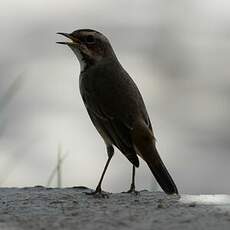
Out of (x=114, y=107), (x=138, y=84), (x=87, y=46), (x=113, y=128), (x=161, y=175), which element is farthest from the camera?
(x=138, y=84)

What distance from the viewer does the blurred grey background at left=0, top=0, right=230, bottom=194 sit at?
39.9 feet

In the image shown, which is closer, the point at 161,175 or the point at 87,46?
the point at 161,175

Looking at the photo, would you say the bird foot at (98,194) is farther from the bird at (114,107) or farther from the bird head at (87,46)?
the bird head at (87,46)

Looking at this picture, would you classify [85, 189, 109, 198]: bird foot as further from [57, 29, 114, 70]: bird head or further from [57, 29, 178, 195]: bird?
[57, 29, 114, 70]: bird head

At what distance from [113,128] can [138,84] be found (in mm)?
6455

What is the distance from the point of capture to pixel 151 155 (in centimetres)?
813

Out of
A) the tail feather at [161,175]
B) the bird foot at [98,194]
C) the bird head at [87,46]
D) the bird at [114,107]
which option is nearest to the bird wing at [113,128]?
the bird at [114,107]

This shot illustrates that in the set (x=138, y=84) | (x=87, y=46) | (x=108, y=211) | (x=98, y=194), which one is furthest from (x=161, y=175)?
(x=138, y=84)

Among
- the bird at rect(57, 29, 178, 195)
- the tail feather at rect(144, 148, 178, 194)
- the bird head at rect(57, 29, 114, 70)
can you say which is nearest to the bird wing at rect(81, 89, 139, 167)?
the bird at rect(57, 29, 178, 195)

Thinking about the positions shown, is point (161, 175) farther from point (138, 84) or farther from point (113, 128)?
point (138, 84)

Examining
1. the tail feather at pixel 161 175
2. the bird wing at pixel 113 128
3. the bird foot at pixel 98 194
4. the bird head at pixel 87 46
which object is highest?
the bird head at pixel 87 46

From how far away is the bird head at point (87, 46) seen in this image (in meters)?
9.17

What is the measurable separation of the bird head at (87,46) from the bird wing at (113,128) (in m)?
0.44

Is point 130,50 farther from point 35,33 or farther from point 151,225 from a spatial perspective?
point 151,225
